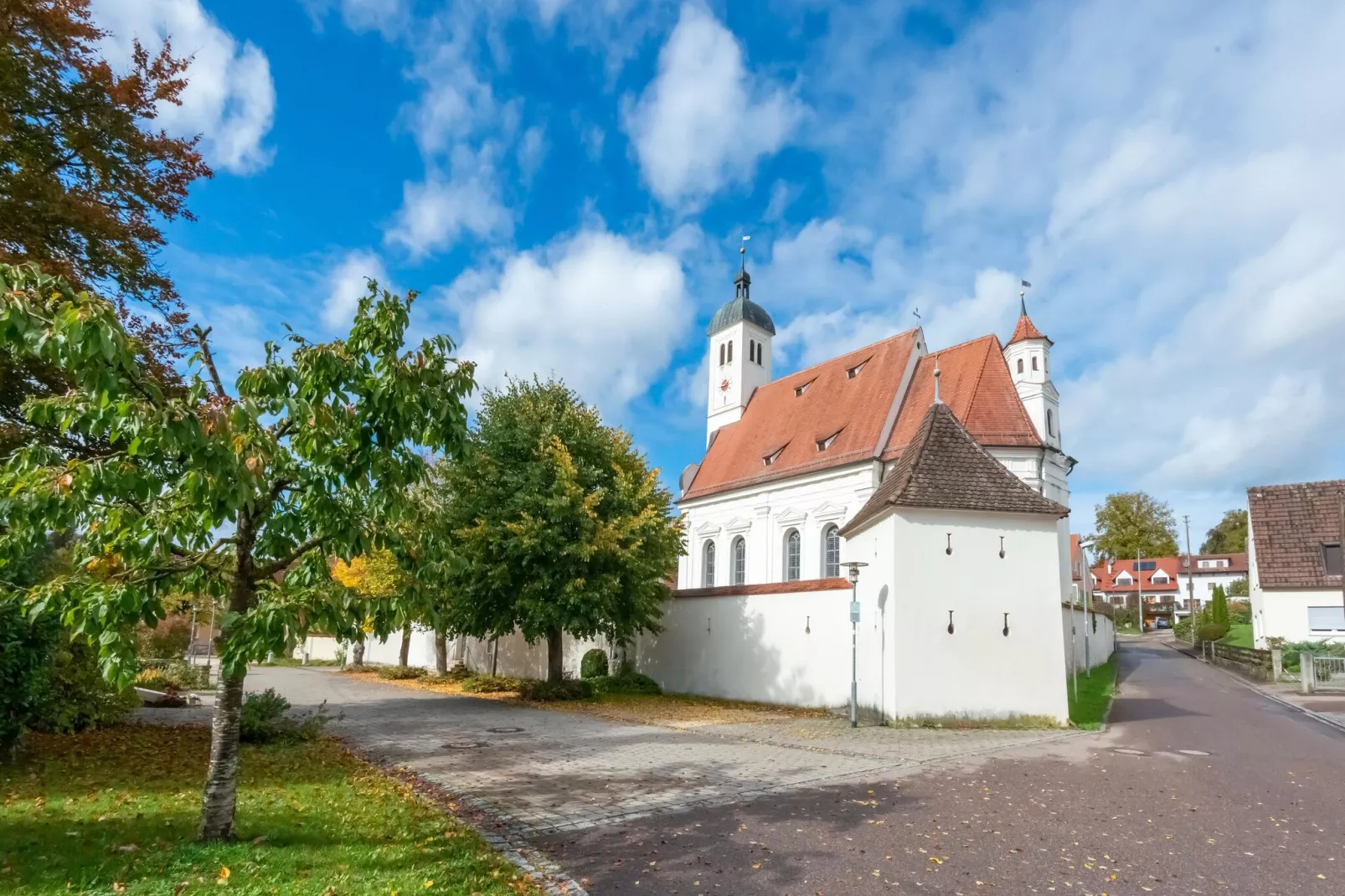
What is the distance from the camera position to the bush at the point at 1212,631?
45972mm

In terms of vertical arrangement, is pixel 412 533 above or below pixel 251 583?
above

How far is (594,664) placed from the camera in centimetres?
2448

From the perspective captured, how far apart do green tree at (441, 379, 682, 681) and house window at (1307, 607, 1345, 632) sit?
29.9m

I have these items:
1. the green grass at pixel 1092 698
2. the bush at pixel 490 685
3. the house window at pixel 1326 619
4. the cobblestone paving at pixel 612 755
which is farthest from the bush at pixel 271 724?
the house window at pixel 1326 619

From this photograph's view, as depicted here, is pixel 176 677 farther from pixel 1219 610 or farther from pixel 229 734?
pixel 1219 610

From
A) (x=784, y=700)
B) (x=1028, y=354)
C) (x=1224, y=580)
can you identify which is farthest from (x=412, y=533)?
(x=1224, y=580)

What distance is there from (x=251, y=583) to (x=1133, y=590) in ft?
358

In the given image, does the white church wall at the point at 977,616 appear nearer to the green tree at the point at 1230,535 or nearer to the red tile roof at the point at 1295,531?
the red tile roof at the point at 1295,531

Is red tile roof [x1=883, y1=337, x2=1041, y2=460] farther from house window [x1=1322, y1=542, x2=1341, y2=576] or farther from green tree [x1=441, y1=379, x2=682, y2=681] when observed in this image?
house window [x1=1322, y1=542, x2=1341, y2=576]

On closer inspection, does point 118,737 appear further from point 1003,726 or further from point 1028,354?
point 1028,354

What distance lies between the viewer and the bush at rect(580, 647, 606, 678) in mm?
24344

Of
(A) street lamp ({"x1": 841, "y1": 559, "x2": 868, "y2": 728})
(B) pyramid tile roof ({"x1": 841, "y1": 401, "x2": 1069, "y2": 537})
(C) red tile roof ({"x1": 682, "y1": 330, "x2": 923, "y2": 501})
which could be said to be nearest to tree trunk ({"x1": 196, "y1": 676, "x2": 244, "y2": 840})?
(A) street lamp ({"x1": 841, "y1": 559, "x2": 868, "y2": 728})

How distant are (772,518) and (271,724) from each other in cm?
2266

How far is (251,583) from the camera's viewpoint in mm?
5973
